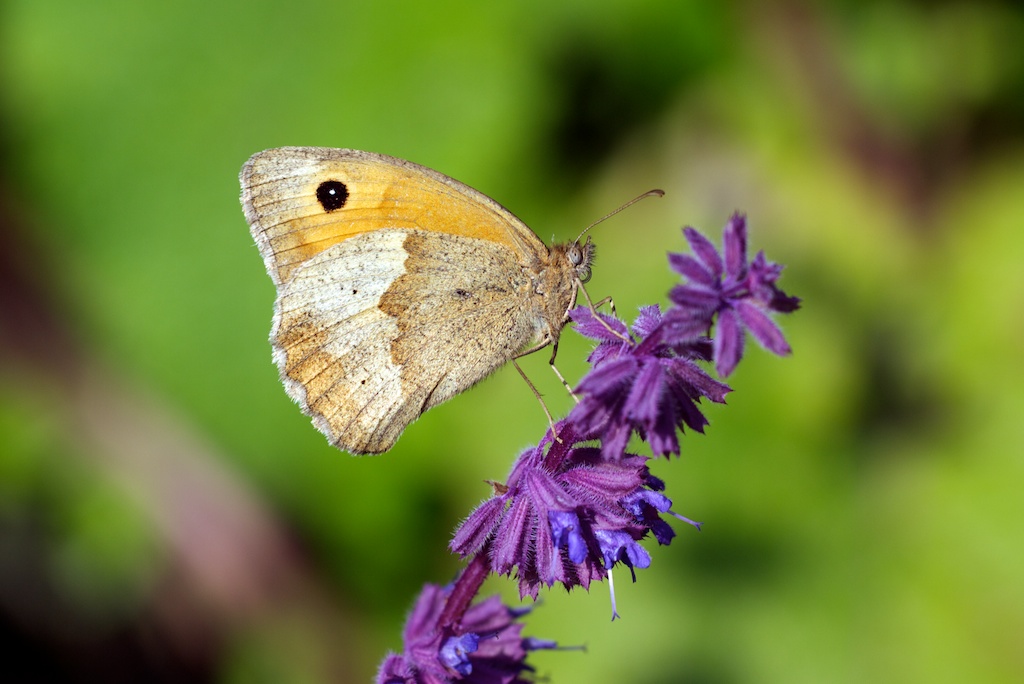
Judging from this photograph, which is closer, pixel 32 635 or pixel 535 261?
pixel 535 261

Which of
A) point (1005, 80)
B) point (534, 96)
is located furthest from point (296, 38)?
point (1005, 80)

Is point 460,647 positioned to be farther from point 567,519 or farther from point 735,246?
point 735,246

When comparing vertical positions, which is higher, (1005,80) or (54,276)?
(1005,80)

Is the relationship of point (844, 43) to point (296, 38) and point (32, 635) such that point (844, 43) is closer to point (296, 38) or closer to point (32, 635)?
point (296, 38)

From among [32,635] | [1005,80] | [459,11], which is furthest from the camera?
[1005,80]

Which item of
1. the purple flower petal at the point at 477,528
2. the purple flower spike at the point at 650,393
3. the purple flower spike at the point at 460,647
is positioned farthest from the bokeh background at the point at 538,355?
the purple flower spike at the point at 650,393

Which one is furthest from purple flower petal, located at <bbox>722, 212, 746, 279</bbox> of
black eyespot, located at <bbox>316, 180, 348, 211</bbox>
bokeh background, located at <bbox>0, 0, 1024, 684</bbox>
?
bokeh background, located at <bbox>0, 0, 1024, 684</bbox>

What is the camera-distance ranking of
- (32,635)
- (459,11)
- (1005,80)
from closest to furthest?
(32,635), (459,11), (1005,80)
